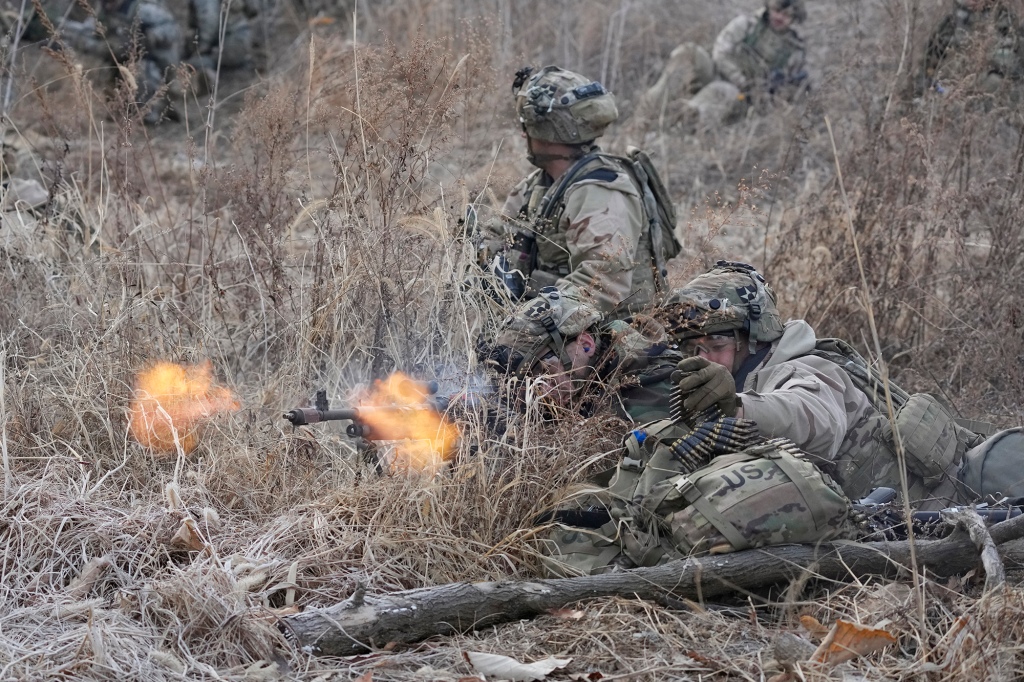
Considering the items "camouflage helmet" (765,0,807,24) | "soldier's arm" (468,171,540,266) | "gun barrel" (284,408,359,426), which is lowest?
"gun barrel" (284,408,359,426)

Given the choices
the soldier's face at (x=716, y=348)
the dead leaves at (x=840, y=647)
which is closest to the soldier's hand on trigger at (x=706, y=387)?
the soldier's face at (x=716, y=348)

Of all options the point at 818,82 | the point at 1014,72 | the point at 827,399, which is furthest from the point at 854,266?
the point at 818,82

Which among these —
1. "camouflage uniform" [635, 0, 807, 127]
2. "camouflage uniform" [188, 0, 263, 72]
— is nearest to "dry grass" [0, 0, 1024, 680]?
"camouflage uniform" [635, 0, 807, 127]

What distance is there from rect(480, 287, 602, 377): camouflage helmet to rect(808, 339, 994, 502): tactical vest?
902 mm

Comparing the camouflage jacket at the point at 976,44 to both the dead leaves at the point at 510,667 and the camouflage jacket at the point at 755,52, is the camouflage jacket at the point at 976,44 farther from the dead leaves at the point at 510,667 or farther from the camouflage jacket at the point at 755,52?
the dead leaves at the point at 510,667

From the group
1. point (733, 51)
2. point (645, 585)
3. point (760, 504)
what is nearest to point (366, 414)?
point (645, 585)

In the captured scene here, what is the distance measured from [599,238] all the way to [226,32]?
326 inches

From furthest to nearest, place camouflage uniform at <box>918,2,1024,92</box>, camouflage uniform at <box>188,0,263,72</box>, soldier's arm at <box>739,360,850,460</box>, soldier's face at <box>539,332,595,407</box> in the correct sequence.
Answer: camouflage uniform at <box>188,0,263,72</box> → camouflage uniform at <box>918,2,1024,92</box> → soldier's face at <box>539,332,595,407</box> → soldier's arm at <box>739,360,850,460</box>

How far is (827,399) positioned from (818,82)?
24.3 feet

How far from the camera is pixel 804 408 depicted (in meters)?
3.72

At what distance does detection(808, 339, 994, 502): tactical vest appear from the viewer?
3.88m

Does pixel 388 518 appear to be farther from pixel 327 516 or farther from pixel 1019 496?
pixel 1019 496

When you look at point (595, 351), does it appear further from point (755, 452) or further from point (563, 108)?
point (563, 108)

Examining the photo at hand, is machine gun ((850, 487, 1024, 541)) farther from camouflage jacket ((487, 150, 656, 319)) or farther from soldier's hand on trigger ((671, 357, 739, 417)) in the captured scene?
camouflage jacket ((487, 150, 656, 319))
